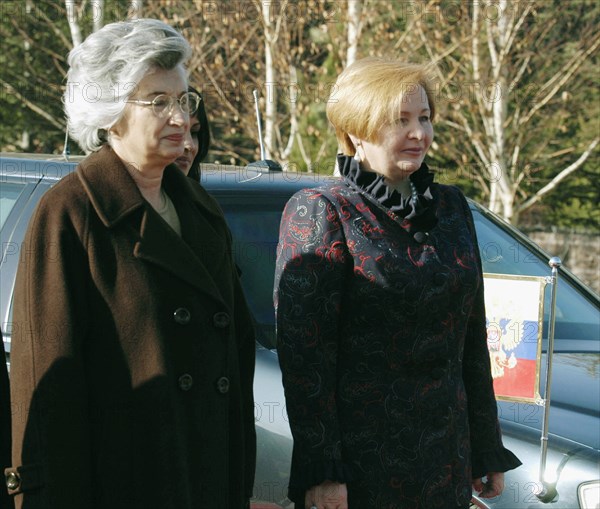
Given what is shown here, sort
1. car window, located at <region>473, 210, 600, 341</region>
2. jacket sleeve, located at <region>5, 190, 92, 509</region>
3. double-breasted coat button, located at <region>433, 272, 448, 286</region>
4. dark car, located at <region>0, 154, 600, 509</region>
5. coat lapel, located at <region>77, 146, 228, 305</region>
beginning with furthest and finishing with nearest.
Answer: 1. car window, located at <region>473, 210, 600, 341</region>
2. dark car, located at <region>0, 154, 600, 509</region>
3. double-breasted coat button, located at <region>433, 272, 448, 286</region>
4. coat lapel, located at <region>77, 146, 228, 305</region>
5. jacket sleeve, located at <region>5, 190, 92, 509</region>

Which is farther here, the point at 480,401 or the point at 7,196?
the point at 7,196

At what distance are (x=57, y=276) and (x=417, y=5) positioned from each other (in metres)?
11.4

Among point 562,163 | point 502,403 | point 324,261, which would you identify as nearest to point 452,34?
point 562,163

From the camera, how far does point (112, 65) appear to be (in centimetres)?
229

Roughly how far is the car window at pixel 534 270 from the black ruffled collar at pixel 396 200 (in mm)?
1678

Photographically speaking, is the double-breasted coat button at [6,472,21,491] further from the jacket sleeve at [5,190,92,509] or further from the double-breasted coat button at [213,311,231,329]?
the double-breasted coat button at [213,311,231,329]


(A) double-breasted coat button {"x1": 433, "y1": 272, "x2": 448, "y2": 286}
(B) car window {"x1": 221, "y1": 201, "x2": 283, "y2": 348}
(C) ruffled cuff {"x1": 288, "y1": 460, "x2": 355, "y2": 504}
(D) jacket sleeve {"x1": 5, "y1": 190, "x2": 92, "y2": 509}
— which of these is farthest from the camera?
(B) car window {"x1": 221, "y1": 201, "x2": 283, "y2": 348}

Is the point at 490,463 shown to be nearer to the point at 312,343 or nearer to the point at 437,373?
the point at 437,373

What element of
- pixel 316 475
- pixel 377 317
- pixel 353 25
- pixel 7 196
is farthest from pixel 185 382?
pixel 353 25

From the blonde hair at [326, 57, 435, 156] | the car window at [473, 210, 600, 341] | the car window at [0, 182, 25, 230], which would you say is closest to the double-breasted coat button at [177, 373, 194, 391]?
the blonde hair at [326, 57, 435, 156]

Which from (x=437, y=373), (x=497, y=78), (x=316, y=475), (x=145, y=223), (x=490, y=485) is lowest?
(x=490, y=485)

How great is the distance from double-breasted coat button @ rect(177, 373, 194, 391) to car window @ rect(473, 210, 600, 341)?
7.26ft

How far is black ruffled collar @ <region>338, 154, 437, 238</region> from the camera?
2.56m

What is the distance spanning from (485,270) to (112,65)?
7.60 feet
